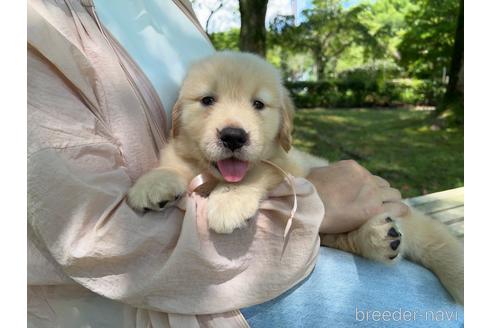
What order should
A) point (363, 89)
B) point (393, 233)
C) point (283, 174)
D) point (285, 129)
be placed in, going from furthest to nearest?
point (363, 89)
point (285, 129)
point (393, 233)
point (283, 174)

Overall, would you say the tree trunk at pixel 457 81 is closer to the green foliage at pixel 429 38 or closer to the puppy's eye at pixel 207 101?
the green foliage at pixel 429 38

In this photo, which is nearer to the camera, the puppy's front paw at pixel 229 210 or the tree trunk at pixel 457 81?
the puppy's front paw at pixel 229 210

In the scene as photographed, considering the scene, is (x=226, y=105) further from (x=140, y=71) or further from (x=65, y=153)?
(x=65, y=153)

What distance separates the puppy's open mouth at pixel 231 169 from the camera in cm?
180

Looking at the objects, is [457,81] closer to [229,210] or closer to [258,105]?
[258,105]

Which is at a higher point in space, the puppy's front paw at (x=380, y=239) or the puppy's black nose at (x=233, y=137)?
the puppy's black nose at (x=233, y=137)

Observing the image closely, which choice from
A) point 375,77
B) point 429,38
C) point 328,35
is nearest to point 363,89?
point 375,77

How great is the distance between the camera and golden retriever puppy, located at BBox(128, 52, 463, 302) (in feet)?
5.44

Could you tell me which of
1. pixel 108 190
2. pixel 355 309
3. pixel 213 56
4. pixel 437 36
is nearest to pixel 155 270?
pixel 108 190

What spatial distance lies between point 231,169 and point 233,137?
14 cm

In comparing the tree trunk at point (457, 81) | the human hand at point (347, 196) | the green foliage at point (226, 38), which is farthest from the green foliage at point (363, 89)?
the human hand at point (347, 196)

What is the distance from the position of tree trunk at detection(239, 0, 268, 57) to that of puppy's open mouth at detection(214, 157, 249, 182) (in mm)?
5078

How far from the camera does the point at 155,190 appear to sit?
5.25ft

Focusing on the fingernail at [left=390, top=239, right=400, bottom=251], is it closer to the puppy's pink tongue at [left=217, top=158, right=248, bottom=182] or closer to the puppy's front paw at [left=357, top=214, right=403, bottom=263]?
the puppy's front paw at [left=357, top=214, right=403, bottom=263]
